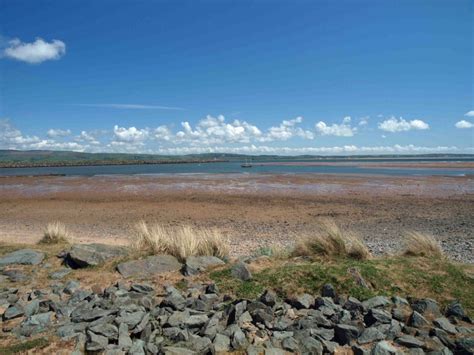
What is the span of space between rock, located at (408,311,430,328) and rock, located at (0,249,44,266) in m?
9.09

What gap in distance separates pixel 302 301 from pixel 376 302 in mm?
1363

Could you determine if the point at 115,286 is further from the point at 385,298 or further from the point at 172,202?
the point at 172,202

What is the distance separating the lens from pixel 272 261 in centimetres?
816

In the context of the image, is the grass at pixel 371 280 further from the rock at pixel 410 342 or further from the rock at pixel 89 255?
the rock at pixel 89 255

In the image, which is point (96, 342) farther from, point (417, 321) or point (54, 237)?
point (54, 237)

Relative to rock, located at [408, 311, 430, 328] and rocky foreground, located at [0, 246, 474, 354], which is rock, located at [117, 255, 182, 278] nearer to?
rocky foreground, located at [0, 246, 474, 354]

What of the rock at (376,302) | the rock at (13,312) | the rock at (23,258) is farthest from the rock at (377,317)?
the rock at (23,258)

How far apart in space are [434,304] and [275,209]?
56.9 ft

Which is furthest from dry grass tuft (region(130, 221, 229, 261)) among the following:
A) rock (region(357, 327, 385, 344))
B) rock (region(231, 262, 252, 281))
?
rock (region(357, 327, 385, 344))

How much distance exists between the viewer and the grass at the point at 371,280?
21.2 feet

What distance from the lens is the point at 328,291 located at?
6398mm

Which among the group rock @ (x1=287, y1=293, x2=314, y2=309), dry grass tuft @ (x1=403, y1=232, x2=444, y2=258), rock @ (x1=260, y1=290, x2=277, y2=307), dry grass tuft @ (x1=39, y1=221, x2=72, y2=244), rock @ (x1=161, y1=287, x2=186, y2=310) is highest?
dry grass tuft @ (x1=403, y1=232, x2=444, y2=258)

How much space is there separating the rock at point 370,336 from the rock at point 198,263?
386 cm

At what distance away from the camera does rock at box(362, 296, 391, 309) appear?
19.6ft
